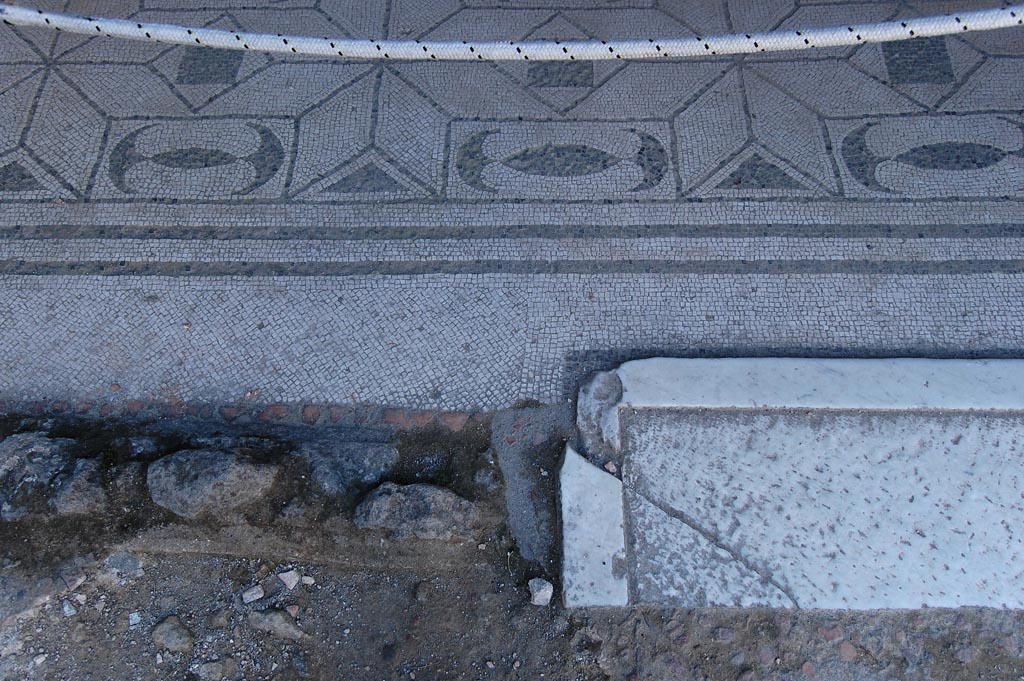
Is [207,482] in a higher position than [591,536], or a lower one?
higher

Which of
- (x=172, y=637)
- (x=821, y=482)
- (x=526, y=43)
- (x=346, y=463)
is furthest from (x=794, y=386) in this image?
(x=172, y=637)

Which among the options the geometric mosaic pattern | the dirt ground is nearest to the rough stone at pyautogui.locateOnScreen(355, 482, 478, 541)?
the dirt ground

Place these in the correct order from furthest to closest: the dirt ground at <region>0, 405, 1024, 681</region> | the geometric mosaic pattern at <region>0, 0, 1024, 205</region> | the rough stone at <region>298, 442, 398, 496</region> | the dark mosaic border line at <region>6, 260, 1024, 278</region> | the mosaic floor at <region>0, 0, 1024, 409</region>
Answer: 1. the geometric mosaic pattern at <region>0, 0, 1024, 205</region>
2. the dark mosaic border line at <region>6, 260, 1024, 278</region>
3. the mosaic floor at <region>0, 0, 1024, 409</region>
4. the rough stone at <region>298, 442, 398, 496</region>
5. the dirt ground at <region>0, 405, 1024, 681</region>

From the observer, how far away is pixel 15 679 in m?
2.46

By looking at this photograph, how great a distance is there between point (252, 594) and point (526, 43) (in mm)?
2341

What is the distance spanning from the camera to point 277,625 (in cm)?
257

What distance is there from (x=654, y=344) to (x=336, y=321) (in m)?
1.44

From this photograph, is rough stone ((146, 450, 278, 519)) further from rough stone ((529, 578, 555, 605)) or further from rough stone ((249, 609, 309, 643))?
rough stone ((529, 578, 555, 605))

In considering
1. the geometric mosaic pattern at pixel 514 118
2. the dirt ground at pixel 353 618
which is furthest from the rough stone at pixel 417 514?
the geometric mosaic pattern at pixel 514 118

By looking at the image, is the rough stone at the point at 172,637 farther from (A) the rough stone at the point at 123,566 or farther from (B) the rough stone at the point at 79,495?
(B) the rough stone at the point at 79,495

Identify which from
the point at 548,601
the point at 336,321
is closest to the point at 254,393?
the point at 336,321

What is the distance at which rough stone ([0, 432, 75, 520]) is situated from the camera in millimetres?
2666

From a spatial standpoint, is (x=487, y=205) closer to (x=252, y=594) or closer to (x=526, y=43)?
(x=526, y=43)

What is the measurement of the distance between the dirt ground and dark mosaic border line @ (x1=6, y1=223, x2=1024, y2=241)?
3.86 feet
